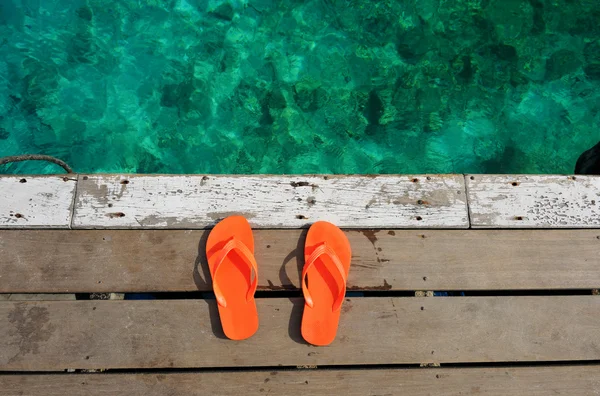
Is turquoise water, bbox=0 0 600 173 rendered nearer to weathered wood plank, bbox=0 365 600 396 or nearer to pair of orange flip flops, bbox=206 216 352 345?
pair of orange flip flops, bbox=206 216 352 345

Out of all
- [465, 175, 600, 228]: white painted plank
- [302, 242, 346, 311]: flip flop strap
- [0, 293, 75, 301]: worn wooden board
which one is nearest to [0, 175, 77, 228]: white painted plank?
[0, 293, 75, 301]: worn wooden board

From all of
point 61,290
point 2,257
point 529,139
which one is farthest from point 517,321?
point 2,257

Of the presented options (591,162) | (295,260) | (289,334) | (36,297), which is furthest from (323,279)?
(591,162)

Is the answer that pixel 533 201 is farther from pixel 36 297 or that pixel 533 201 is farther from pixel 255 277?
pixel 36 297

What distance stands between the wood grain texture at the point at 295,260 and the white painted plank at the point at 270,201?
6 cm

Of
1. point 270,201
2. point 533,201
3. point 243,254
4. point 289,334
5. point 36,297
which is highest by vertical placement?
point 533,201

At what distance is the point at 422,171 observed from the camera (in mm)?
2992

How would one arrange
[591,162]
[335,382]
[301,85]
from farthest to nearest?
[301,85] < [591,162] < [335,382]

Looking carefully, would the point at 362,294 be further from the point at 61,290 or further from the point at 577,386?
the point at 61,290

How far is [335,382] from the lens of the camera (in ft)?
5.95

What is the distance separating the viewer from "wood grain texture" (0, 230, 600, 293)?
190cm

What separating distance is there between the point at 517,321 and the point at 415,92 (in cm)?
183

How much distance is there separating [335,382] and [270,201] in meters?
0.86

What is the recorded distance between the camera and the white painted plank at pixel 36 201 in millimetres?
1935
